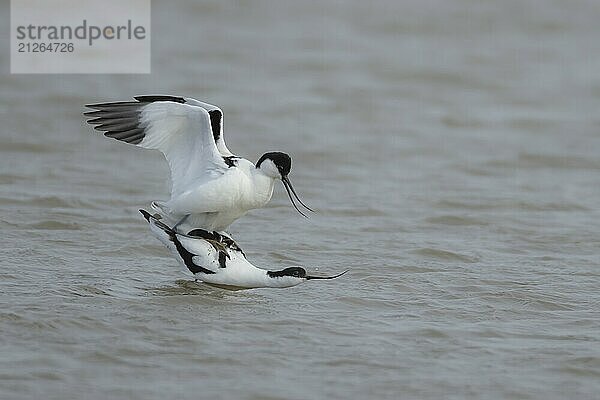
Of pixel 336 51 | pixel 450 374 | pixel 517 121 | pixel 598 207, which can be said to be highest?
pixel 336 51

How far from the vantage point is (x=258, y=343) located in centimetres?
615

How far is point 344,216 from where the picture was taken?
945 centimetres

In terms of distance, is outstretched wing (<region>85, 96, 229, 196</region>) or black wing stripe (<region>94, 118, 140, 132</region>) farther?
black wing stripe (<region>94, 118, 140, 132</region>)

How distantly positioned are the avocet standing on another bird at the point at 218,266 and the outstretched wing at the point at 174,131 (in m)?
0.30

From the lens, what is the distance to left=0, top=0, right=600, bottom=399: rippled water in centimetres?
585

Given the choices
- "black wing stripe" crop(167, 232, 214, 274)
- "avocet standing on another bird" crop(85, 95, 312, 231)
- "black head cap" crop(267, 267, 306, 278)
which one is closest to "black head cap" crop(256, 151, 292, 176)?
"avocet standing on another bird" crop(85, 95, 312, 231)

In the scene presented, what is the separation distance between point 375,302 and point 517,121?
20.0ft

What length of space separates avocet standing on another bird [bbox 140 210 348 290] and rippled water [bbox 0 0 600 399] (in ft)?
0.32

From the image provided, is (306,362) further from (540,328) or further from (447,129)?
(447,129)

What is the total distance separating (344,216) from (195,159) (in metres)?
2.39

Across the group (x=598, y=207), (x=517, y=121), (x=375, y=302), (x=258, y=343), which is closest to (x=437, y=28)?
(x=517, y=121)

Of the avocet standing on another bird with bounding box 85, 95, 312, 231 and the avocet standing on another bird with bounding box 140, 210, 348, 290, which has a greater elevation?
the avocet standing on another bird with bounding box 85, 95, 312, 231

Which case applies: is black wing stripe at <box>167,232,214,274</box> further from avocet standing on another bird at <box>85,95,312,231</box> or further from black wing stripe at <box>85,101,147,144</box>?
black wing stripe at <box>85,101,147,144</box>

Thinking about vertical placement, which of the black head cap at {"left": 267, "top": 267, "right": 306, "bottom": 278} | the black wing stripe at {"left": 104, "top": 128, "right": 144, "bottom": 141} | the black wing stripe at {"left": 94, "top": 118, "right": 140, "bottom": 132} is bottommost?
the black head cap at {"left": 267, "top": 267, "right": 306, "bottom": 278}
